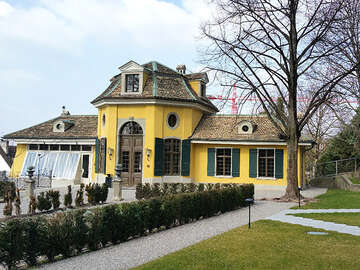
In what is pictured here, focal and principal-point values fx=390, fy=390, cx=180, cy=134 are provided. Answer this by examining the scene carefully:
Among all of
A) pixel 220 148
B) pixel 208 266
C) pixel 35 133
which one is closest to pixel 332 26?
pixel 220 148

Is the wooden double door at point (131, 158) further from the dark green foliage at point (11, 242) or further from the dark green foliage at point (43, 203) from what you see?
the dark green foliage at point (11, 242)

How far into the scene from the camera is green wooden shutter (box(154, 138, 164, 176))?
23.7 m

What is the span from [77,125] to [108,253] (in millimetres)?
22361

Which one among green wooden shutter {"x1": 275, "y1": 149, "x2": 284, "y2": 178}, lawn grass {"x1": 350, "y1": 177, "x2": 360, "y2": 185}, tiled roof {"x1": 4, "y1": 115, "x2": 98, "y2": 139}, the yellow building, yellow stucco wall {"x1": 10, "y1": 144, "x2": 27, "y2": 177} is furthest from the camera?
yellow stucco wall {"x1": 10, "y1": 144, "x2": 27, "y2": 177}

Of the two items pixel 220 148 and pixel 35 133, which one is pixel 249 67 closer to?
pixel 220 148

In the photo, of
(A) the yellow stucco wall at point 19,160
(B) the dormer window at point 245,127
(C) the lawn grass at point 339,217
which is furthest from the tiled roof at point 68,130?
(C) the lawn grass at point 339,217

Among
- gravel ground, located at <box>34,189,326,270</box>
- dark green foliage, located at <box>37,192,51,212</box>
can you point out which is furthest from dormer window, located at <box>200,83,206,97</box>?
dark green foliage, located at <box>37,192,51,212</box>

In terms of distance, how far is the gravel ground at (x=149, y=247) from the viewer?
691cm

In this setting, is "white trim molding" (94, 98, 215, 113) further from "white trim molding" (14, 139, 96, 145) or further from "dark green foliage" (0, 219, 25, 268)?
"dark green foliage" (0, 219, 25, 268)

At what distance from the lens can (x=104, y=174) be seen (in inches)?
968

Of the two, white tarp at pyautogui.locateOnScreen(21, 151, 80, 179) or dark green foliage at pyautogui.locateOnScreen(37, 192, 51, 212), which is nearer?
dark green foliage at pyautogui.locateOnScreen(37, 192, 51, 212)

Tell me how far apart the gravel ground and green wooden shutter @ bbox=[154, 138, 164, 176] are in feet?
36.3

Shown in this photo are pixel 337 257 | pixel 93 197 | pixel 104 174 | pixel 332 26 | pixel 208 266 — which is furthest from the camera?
pixel 104 174

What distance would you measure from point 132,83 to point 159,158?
5.14 metres
